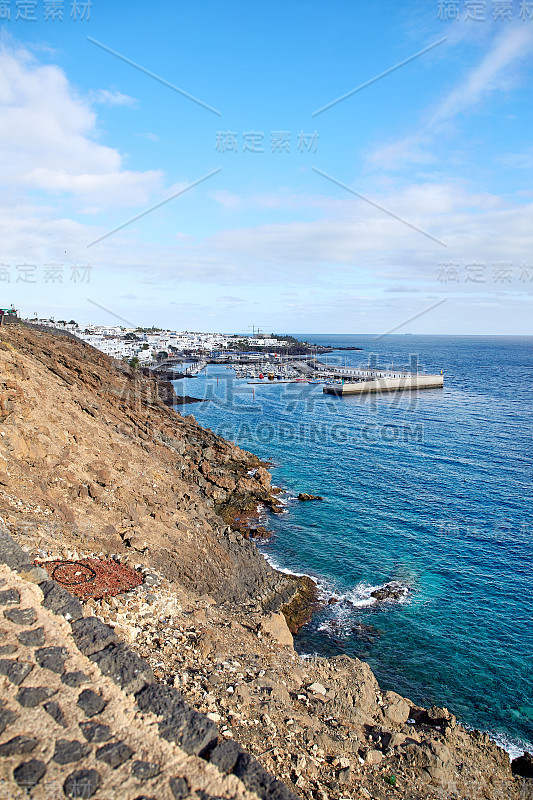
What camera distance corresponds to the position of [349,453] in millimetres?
44062

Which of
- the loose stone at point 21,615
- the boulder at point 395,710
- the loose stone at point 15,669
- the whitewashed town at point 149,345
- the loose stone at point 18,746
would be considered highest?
the whitewashed town at point 149,345

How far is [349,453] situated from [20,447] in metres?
31.7

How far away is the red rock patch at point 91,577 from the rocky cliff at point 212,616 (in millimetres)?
395

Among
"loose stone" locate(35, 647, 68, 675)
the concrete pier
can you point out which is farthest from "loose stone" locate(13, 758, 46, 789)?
the concrete pier

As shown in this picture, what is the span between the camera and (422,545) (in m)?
26.1

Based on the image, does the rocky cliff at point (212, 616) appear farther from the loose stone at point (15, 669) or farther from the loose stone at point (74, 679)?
the loose stone at point (15, 669)

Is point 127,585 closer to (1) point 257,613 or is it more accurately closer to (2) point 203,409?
(1) point 257,613

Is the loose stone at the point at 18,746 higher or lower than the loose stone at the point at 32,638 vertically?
lower

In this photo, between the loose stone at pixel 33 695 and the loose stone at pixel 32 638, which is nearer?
Answer: the loose stone at pixel 33 695

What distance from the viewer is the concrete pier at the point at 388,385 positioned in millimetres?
81250

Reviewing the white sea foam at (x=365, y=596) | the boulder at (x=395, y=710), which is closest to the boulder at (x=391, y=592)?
the white sea foam at (x=365, y=596)

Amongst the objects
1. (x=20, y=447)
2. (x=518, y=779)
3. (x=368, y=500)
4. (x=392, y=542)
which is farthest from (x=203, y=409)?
(x=518, y=779)

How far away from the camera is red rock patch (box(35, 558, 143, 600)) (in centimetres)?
1245

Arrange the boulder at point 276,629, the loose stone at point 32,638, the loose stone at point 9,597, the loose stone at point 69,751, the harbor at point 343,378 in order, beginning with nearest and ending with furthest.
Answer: the loose stone at point 69,751 < the loose stone at point 32,638 < the loose stone at point 9,597 < the boulder at point 276,629 < the harbor at point 343,378
